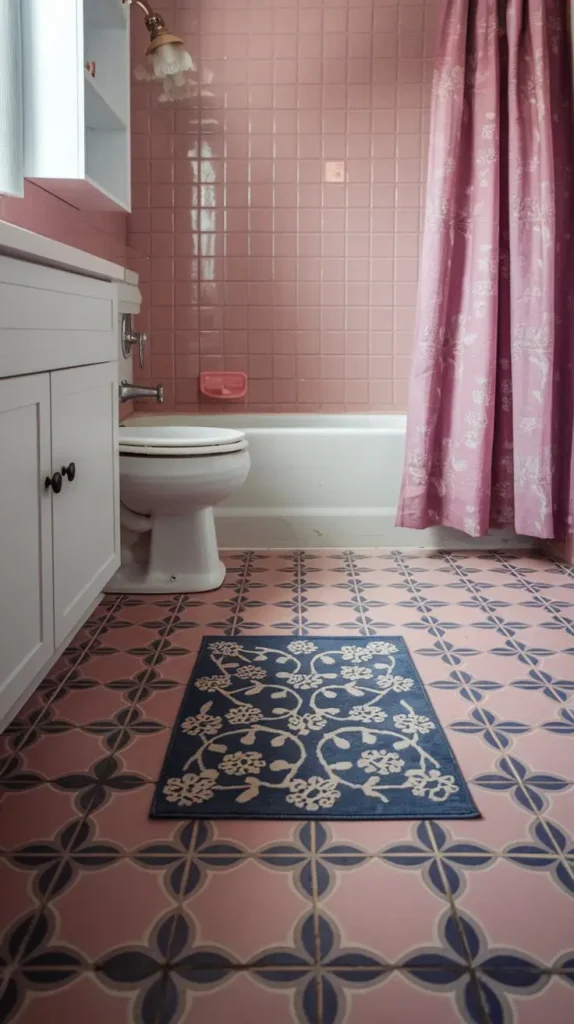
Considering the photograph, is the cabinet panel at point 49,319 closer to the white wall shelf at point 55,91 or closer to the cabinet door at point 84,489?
the cabinet door at point 84,489

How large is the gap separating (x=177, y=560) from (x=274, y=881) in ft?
4.89

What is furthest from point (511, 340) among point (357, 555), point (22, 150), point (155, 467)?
point (22, 150)

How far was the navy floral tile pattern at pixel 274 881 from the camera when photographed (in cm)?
107

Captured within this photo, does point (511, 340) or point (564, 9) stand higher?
point (564, 9)

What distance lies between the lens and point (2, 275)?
128cm

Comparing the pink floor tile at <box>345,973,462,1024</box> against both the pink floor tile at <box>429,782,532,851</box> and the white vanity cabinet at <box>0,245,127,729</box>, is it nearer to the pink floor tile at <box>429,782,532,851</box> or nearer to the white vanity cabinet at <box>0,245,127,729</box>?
the pink floor tile at <box>429,782,532,851</box>

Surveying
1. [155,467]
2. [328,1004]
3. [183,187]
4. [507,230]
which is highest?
[183,187]

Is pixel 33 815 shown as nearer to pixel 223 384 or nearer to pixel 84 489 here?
pixel 84 489

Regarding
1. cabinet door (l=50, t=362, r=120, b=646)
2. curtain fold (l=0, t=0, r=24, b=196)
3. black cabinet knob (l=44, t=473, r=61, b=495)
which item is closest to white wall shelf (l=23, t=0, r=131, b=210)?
curtain fold (l=0, t=0, r=24, b=196)

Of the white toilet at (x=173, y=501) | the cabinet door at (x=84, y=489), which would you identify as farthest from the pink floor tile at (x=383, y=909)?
the white toilet at (x=173, y=501)

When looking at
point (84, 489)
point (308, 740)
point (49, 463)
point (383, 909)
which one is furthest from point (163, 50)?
point (383, 909)

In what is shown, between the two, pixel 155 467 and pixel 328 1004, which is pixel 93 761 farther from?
pixel 155 467

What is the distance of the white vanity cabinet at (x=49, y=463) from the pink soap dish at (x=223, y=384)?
57.8 inches

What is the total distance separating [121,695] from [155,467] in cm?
75
